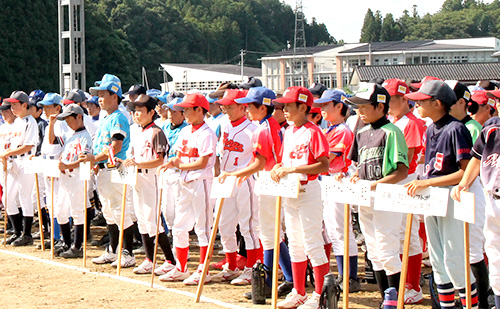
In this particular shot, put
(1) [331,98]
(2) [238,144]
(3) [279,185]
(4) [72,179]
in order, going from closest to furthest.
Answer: (3) [279,185] → (1) [331,98] → (2) [238,144] → (4) [72,179]

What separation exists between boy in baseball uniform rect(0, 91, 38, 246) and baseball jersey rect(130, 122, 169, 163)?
320cm

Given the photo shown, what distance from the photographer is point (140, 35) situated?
343 feet

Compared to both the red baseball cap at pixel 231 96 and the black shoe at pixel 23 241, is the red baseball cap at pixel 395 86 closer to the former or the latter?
the red baseball cap at pixel 231 96

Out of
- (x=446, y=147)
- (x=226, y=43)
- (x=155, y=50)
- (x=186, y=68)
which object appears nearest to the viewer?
(x=446, y=147)

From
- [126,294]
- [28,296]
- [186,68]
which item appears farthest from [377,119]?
[186,68]

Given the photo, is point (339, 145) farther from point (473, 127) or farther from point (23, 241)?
point (23, 241)

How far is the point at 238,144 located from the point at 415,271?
2507 mm

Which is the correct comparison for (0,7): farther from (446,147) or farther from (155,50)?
(446,147)

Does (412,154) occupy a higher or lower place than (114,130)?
lower

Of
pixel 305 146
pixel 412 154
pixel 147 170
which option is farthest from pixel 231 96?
pixel 412 154

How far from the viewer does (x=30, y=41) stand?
189ft

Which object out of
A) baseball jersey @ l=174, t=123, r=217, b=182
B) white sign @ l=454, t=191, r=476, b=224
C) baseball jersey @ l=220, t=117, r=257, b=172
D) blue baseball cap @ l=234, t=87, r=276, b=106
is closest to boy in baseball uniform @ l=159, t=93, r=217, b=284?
baseball jersey @ l=174, t=123, r=217, b=182

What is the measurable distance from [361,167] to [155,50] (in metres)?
99.0

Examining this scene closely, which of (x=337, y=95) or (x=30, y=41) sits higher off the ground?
(x=30, y=41)
